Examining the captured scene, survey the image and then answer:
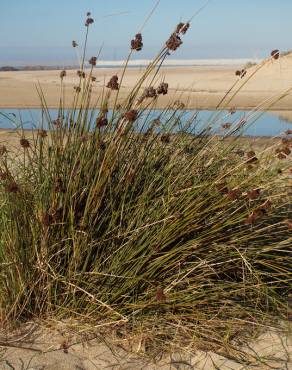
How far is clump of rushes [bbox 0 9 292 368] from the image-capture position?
2707 mm

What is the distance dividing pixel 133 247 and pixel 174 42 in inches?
39.5

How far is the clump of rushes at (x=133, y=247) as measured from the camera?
2707 millimetres

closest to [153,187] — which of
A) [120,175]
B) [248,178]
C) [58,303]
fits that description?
[120,175]

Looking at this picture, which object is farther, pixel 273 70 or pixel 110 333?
pixel 273 70

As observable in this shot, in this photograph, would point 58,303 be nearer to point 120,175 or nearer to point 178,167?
point 120,175

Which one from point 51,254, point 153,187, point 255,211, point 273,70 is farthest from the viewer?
point 273,70

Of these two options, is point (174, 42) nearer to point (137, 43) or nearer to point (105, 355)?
point (137, 43)

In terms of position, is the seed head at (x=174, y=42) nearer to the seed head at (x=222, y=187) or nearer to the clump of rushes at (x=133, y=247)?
the clump of rushes at (x=133, y=247)

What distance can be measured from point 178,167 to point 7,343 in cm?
125

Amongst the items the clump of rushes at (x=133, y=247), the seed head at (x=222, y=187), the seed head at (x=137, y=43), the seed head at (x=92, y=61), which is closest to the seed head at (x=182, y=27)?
the clump of rushes at (x=133, y=247)

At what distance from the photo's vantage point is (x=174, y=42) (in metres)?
2.60

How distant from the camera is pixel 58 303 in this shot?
2.79 metres

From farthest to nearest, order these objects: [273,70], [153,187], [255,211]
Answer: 1. [273,70]
2. [153,187]
3. [255,211]

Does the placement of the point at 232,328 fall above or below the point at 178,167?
below
